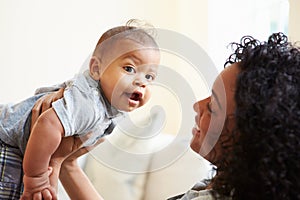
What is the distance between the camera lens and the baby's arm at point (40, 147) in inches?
39.6

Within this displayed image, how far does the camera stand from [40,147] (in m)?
1.00

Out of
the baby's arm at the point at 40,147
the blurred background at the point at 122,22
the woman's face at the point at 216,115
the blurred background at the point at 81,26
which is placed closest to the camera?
the woman's face at the point at 216,115

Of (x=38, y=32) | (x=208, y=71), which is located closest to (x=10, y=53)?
(x=38, y=32)

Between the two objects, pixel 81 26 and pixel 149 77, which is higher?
pixel 149 77

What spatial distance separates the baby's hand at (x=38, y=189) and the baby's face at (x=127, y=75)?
0.22m

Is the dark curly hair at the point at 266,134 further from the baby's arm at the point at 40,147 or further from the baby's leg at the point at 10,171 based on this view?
the baby's leg at the point at 10,171

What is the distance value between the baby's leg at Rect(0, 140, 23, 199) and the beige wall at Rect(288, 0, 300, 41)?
1.00m

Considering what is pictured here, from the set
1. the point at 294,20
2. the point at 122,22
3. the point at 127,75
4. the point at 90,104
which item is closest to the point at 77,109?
the point at 90,104

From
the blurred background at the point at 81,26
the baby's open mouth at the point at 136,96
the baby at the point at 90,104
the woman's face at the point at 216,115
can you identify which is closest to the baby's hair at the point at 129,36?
the baby at the point at 90,104

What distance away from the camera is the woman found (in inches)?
29.0

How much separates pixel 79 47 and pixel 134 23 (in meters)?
1.04

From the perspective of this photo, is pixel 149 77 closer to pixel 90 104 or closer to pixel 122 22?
pixel 90 104

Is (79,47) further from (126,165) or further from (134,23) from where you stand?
(134,23)

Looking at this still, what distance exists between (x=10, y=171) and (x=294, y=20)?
3.46 feet
